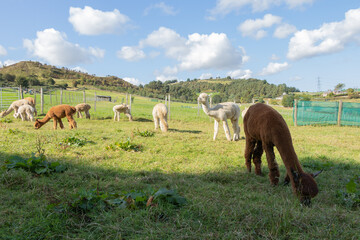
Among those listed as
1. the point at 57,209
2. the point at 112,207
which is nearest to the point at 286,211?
the point at 112,207

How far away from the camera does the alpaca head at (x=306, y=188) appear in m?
3.14

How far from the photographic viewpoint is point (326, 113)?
1795 centimetres

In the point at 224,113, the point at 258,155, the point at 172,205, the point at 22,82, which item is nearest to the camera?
the point at 172,205

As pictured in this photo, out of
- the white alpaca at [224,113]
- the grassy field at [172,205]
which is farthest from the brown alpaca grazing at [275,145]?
the white alpaca at [224,113]

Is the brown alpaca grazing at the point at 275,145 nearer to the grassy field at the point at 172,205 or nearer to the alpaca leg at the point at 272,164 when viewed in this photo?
the alpaca leg at the point at 272,164

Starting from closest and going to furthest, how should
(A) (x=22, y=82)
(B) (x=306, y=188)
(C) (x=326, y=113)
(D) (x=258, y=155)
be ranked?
(B) (x=306, y=188)
(D) (x=258, y=155)
(C) (x=326, y=113)
(A) (x=22, y=82)

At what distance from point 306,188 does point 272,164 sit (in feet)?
3.61

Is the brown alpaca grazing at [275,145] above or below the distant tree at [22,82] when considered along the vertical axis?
below

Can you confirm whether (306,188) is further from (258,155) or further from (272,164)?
(258,155)

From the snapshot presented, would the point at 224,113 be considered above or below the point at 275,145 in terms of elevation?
above

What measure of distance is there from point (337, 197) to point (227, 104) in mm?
6652

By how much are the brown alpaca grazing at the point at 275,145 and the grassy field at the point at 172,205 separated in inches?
8.7

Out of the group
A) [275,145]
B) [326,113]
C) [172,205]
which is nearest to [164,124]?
[275,145]

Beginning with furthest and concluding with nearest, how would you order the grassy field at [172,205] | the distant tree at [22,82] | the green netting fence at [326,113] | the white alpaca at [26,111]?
the distant tree at [22,82] < the green netting fence at [326,113] < the white alpaca at [26,111] < the grassy field at [172,205]
